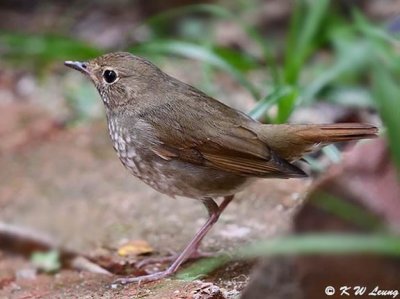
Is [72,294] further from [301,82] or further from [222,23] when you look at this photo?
[222,23]

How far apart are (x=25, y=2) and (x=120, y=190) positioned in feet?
14.8

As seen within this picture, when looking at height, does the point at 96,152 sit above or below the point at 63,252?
above

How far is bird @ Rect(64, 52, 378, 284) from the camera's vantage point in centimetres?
432

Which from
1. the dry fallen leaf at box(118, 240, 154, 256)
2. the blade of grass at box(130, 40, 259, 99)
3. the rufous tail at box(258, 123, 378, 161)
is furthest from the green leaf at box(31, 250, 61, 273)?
the blade of grass at box(130, 40, 259, 99)

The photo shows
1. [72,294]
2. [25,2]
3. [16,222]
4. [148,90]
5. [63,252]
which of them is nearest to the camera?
[72,294]

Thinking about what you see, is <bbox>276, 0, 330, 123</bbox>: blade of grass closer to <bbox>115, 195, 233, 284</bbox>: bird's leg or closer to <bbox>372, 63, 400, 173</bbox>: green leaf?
<bbox>115, 195, 233, 284</bbox>: bird's leg

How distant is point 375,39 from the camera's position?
220 inches

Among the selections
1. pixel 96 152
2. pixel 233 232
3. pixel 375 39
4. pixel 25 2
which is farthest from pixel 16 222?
pixel 25 2

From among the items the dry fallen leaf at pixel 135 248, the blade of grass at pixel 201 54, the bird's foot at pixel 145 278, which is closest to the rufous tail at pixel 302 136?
the bird's foot at pixel 145 278

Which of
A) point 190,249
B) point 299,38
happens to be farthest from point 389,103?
point 299,38

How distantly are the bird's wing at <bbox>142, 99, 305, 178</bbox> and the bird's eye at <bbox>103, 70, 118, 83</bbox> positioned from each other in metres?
0.33

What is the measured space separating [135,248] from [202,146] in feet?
2.93

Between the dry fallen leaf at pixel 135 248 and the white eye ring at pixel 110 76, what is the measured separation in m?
0.97

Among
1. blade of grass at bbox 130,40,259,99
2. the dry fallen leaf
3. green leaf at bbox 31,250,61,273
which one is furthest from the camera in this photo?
blade of grass at bbox 130,40,259,99
